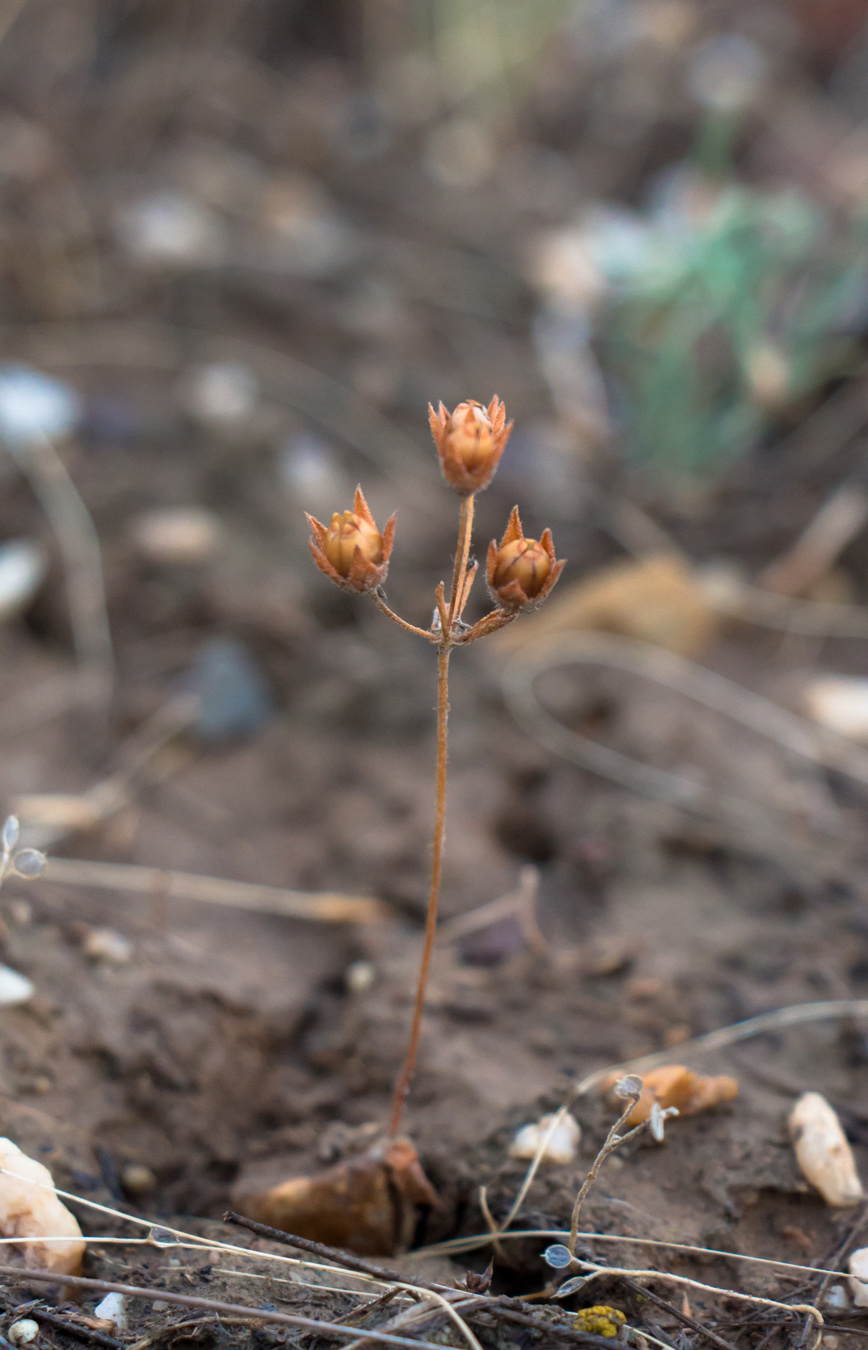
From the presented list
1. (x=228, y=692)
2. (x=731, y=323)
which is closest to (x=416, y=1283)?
(x=228, y=692)

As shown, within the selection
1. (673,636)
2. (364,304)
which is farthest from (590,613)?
(364,304)

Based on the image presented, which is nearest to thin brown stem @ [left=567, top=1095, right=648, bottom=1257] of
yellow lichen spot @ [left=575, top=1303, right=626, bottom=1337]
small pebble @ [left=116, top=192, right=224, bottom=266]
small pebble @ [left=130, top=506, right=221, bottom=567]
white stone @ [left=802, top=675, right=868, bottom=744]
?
yellow lichen spot @ [left=575, top=1303, right=626, bottom=1337]

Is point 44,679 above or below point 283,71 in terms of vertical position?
below

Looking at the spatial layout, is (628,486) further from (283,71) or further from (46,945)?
(283,71)

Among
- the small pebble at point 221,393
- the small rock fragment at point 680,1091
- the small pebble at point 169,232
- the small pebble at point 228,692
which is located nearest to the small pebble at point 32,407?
A: the small pebble at point 221,393

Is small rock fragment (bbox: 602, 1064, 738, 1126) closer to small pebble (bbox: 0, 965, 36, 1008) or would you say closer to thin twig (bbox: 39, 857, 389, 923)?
thin twig (bbox: 39, 857, 389, 923)

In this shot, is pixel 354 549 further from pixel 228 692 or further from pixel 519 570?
Result: pixel 228 692

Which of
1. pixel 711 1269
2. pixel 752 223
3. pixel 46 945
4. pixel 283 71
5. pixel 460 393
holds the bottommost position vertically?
pixel 711 1269
